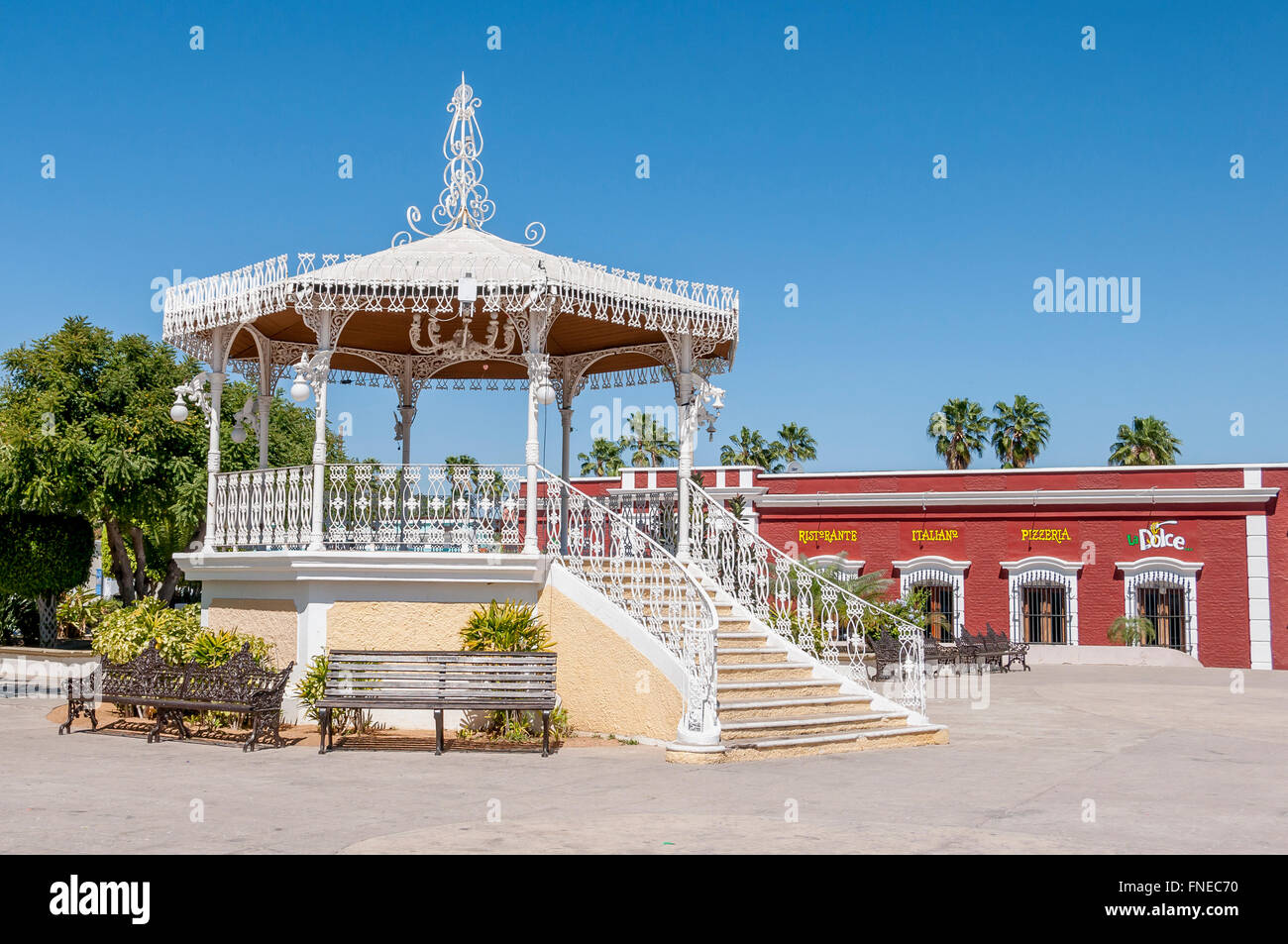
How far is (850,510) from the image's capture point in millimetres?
30562

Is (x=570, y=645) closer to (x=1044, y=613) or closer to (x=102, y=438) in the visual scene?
(x=102, y=438)

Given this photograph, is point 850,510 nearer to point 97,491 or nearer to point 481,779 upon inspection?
point 97,491

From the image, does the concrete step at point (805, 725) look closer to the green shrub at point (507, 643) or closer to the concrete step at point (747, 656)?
the concrete step at point (747, 656)

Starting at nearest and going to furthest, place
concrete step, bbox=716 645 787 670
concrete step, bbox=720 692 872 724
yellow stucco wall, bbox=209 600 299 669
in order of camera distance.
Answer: concrete step, bbox=720 692 872 724 → concrete step, bbox=716 645 787 670 → yellow stucco wall, bbox=209 600 299 669

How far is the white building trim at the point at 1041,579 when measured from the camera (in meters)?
28.3

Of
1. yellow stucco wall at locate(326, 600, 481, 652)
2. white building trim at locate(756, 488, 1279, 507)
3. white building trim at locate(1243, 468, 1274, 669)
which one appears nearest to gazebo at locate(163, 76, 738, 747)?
yellow stucco wall at locate(326, 600, 481, 652)

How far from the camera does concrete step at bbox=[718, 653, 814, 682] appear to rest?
37.3ft

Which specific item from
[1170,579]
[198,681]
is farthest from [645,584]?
[1170,579]

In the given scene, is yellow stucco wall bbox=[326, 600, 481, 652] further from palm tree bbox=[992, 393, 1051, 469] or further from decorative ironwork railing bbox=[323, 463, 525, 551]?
palm tree bbox=[992, 393, 1051, 469]

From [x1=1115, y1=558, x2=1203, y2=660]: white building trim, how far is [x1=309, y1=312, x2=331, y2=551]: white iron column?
22.0 m

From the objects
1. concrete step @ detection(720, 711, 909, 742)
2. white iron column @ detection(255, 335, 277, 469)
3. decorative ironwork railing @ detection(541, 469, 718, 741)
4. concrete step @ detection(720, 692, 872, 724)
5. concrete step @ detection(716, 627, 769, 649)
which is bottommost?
concrete step @ detection(720, 711, 909, 742)
